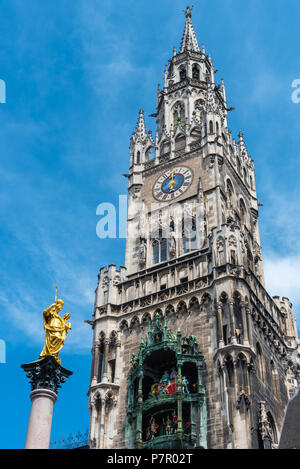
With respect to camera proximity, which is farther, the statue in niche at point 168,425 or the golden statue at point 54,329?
the statue in niche at point 168,425

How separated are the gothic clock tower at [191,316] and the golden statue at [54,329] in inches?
262

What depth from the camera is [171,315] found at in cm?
4112

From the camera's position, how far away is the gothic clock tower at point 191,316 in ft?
118

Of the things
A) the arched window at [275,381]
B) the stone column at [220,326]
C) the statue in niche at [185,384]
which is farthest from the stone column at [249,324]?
the arched window at [275,381]

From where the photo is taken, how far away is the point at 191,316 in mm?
40250

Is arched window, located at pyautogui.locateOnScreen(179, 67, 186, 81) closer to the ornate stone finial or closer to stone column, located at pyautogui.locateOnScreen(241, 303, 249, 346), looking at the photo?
the ornate stone finial

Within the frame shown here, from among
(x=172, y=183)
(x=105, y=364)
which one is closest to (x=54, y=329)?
(x=105, y=364)

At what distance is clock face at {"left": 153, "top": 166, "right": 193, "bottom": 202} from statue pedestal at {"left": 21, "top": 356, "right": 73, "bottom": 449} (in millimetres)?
20630

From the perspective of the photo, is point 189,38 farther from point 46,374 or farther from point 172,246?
point 46,374

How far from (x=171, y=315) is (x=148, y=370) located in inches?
145

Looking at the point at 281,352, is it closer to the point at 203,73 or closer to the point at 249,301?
the point at 249,301

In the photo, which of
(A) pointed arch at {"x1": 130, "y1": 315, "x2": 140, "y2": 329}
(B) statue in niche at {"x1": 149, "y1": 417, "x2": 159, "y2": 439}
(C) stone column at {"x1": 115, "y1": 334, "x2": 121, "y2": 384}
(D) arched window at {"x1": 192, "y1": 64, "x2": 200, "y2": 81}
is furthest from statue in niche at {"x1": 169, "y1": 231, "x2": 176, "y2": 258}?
(D) arched window at {"x1": 192, "y1": 64, "x2": 200, "y2": 81}

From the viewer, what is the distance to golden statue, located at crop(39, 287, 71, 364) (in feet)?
106

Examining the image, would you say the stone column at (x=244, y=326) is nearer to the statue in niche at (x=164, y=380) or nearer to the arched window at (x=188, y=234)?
the statue in niche at (x=164, y=380)
